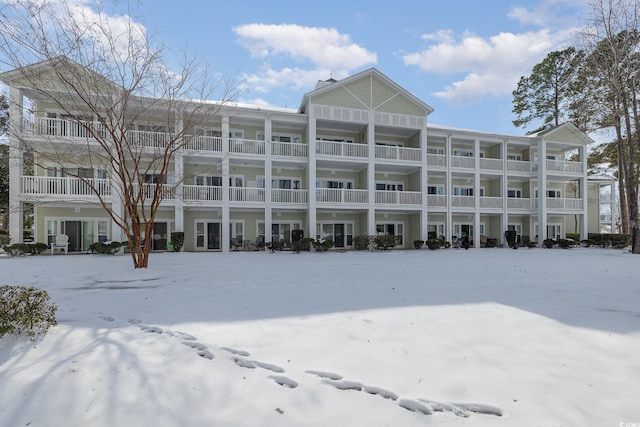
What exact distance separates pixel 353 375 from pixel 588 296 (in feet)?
21.5

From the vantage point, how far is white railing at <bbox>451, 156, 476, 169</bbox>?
79.5ft

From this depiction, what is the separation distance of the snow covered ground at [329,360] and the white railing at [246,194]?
13.0 meters

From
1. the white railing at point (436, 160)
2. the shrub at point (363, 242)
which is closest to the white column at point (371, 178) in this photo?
the shrub at point (363, 242)

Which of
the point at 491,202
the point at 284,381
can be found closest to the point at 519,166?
the point at 491,202

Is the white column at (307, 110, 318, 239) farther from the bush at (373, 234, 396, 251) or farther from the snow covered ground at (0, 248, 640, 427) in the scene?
the snow covered ground at (0, 248, 640, 427)

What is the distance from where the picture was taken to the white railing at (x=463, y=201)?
23.9 metres

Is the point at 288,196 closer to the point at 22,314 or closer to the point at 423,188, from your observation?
the point at 423,188

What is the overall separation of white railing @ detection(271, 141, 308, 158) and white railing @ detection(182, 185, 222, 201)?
4409 mm

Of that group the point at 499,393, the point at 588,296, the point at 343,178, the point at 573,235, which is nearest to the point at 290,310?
the point at 499,393

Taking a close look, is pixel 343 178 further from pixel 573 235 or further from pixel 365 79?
pixel 573 235

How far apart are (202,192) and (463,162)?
1943 centimetres

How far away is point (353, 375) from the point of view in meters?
3.21

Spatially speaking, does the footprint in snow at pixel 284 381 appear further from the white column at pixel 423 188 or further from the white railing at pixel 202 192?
the white column at pixel 423 188

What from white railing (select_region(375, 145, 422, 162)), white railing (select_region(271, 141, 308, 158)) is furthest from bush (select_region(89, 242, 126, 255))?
white railing (select_region(375, 145, 422, 162))
